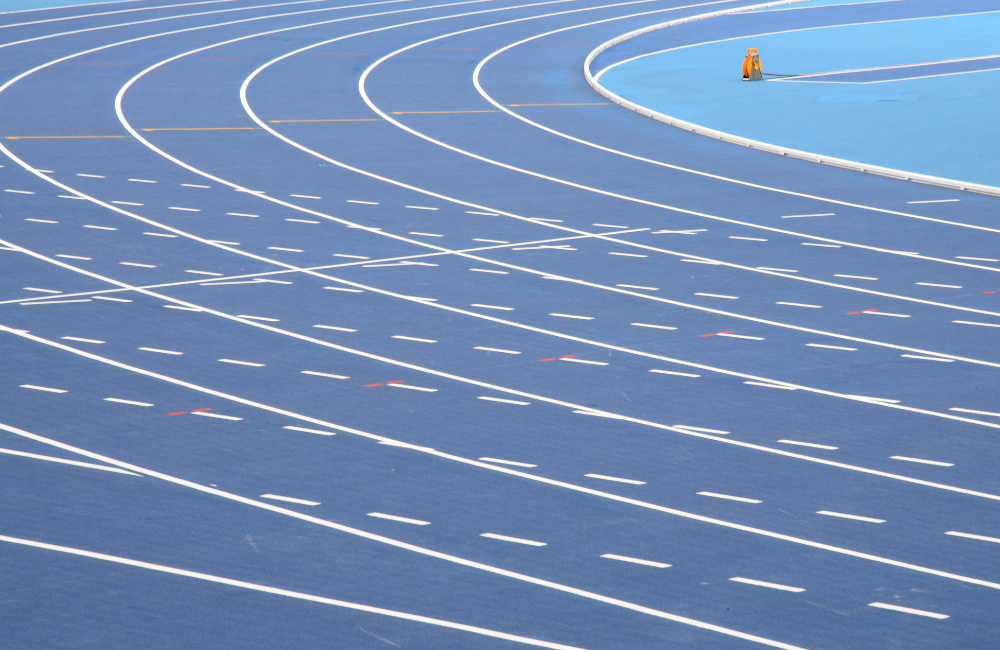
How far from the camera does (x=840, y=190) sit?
1756 cm

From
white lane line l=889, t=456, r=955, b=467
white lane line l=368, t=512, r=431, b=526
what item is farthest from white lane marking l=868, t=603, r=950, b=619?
white lane line l=368, t=512, r=431, b=526

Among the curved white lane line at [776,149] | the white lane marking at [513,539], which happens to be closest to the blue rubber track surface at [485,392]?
the white lane marking at [513,539]

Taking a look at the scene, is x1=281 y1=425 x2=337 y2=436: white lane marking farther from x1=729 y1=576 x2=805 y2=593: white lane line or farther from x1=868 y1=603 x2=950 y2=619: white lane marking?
x1=868 y1=603 x2=950 y2=619: white lane marking

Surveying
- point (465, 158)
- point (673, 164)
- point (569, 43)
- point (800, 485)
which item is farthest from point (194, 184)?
point (569, 43)

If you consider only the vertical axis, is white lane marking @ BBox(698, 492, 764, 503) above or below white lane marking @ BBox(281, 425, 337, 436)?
below

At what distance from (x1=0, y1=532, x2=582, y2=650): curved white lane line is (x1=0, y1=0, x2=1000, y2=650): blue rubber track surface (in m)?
0.02

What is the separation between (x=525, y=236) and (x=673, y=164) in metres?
4.39

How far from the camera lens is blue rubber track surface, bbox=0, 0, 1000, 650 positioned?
726 cm

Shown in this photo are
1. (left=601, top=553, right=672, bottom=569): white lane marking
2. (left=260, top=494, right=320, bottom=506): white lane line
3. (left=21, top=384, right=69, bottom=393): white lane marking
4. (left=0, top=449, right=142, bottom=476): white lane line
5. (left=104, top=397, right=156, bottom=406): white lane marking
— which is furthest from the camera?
(left=21, top=384, right=69, bottom=393): white lane marking

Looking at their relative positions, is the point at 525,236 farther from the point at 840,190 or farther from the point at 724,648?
the point at 724,648

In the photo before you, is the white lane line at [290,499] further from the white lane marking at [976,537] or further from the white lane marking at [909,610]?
the white lane marking at [976,537]

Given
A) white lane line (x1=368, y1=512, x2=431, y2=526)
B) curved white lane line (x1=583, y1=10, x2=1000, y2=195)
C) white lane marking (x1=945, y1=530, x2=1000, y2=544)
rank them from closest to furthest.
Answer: white lane marking (x1=945, y1=530, x2=1000, y2=544) < white lane line (x1=368, y1=512, x2=431, y2=526) < curved white lane line (x1=583, y1=10, x2=1000, y2=195)

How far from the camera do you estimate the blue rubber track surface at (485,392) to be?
7.26 m

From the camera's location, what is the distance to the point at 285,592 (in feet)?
23.9
